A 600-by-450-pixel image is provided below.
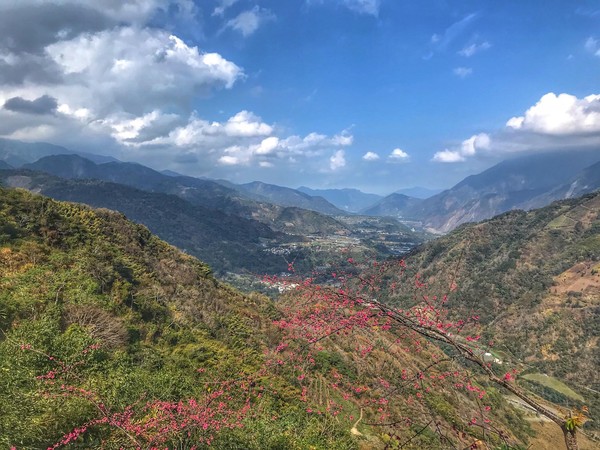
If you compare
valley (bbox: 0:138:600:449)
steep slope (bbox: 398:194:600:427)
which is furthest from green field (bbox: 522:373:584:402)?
steep slope (bbox: 398:194:600:427)

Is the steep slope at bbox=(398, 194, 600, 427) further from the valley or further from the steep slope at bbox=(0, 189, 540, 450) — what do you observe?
the steep slope at bbox=(0, 189, 540, 450)

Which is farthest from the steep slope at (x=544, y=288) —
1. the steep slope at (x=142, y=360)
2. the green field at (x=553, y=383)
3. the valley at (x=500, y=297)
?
the steep slope at (x=142, y=360)

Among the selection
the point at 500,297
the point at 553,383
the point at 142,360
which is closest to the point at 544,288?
the point at 500,297

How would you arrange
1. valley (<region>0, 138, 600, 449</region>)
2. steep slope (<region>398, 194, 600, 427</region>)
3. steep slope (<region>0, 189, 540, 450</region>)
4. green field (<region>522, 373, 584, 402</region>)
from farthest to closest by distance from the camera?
steep slope (<region>398, 194, 600, 427</region>)
green field (<region>522, 373, 584, 402</region>)
steep slope (<region>0, 189, 540, 450</region>)
valley (<region>0, 138, 600, 449</region>)

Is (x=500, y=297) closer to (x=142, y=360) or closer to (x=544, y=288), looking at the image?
(x=544, y=288)

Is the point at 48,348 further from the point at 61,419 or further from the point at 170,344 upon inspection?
the point at 170,344

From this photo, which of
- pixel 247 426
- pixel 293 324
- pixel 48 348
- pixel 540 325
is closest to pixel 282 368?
pixel 247 426
